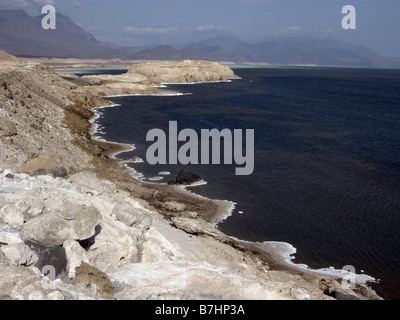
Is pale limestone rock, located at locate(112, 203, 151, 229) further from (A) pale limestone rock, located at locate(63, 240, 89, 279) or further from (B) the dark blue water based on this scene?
(B) the dark blue water

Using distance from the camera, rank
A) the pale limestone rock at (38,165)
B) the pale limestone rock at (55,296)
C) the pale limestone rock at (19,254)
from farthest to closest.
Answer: the pale limestone rock at (38,165)
the pale limestone rock at (19,254)
the pale limestone rock at (55,296)

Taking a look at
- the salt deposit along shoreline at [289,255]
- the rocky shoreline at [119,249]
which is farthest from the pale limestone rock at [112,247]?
the salt deposit along shoreline at [289,255]

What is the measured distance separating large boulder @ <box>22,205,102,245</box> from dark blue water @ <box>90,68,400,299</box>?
786cm

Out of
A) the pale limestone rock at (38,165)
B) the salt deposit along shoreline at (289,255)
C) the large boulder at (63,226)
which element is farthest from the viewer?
the pale limestone rock at (38,165)

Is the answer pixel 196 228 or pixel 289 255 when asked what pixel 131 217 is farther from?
pixel 289 255

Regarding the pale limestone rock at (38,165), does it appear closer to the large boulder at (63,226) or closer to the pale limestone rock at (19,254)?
the large boulder at (63,226)

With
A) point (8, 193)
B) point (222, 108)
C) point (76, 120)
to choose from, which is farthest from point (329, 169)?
point (222, 108)

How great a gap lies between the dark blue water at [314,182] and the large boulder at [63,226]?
786 cm

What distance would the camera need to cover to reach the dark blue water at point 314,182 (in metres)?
16.4

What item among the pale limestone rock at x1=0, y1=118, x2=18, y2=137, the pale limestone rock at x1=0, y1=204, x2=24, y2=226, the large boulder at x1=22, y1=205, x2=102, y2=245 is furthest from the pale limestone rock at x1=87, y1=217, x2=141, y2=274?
the pale limestone rock at x1=0, y1=118, x2=18, y2=137

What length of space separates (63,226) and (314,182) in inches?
677

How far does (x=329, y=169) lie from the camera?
26.7 m

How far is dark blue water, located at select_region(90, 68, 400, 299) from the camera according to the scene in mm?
16375
